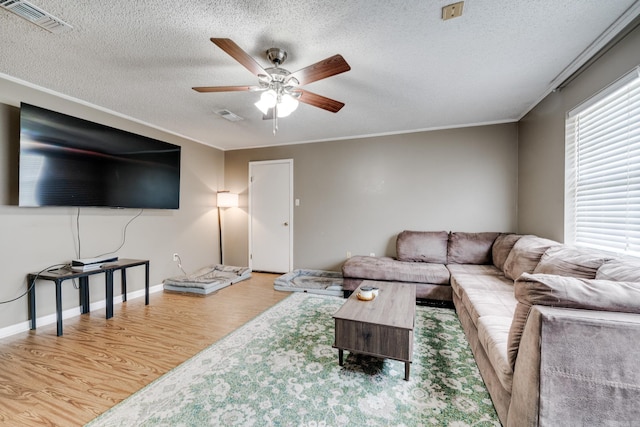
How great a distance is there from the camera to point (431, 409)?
157 centimetres

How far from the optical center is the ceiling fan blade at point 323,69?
174 cm

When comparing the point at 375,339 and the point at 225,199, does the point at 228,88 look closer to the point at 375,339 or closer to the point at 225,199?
the point at 375,339

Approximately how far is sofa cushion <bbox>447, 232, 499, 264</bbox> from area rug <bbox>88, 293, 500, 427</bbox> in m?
1.46

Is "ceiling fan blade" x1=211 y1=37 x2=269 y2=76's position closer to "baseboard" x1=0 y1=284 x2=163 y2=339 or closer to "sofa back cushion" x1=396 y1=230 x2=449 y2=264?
"sofa back cushion" x1=396 y1=230 x2=449 y2=264

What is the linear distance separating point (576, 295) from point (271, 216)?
14.4 ft

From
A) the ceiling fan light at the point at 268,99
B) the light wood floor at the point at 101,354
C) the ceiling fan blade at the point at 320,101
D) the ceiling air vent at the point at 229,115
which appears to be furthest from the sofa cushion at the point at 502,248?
the ceiling air vent at the point at 229,115

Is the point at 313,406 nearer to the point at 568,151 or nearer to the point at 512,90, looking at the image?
the point at 568,151

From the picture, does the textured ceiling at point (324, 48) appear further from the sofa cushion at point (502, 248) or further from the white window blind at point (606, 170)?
the sofa cushion at point (502, 248)

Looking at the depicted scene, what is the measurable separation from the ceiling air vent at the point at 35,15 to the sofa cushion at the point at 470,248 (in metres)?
4.36

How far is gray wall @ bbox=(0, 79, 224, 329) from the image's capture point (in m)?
2.56

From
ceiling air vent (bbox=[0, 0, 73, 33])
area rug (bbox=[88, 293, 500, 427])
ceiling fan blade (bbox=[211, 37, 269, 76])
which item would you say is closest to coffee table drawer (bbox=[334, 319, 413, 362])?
area rug (bbox=[88, 293, 500, 427])

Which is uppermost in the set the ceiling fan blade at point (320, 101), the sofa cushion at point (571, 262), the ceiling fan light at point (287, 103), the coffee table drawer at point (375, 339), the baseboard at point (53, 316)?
the ceiling fan blade at point (320, 101)

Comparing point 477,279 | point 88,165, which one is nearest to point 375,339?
point 477,279

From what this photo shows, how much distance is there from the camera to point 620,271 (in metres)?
1.47
